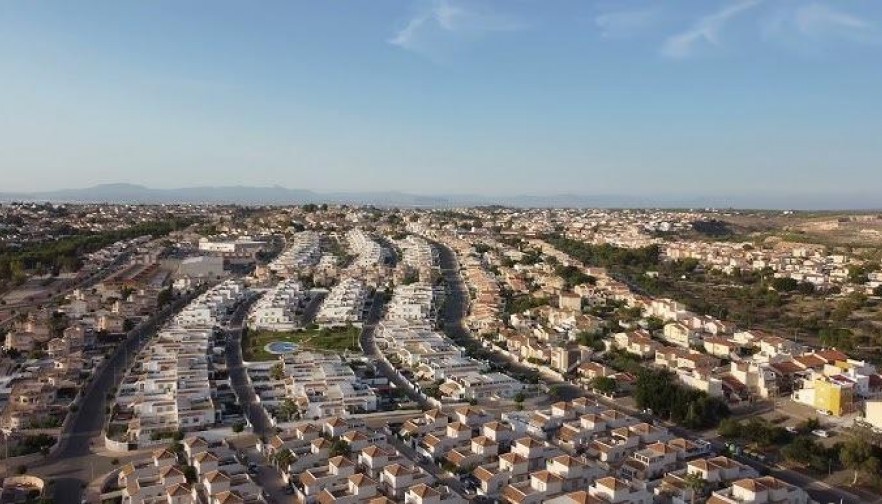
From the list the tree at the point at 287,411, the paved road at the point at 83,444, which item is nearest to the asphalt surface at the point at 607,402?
the tree at the point at 287,411

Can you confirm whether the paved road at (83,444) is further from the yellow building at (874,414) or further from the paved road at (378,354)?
the yellow building at (874,414)

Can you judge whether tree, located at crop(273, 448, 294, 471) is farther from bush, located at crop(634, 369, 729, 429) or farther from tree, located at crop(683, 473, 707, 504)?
bush, located at crop(634, 369, 729, 429)

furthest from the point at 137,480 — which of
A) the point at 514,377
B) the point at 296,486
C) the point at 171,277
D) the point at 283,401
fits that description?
the point at 171,277

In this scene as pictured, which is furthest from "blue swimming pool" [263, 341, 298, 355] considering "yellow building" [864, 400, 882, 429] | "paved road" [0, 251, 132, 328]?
"yellow building" [864, 400, 882, 429]

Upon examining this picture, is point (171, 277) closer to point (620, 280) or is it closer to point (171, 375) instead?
point (171, 375)

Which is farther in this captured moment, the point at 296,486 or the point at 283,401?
the point at 283,401

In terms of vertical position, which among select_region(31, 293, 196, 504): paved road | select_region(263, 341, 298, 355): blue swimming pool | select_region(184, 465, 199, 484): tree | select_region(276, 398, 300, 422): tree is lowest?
select_region(31, 293, 196, 504): paved road

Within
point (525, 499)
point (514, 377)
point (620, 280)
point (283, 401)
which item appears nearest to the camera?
point (525, 499)

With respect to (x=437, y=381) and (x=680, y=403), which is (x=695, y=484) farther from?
(x=437, y=381)
